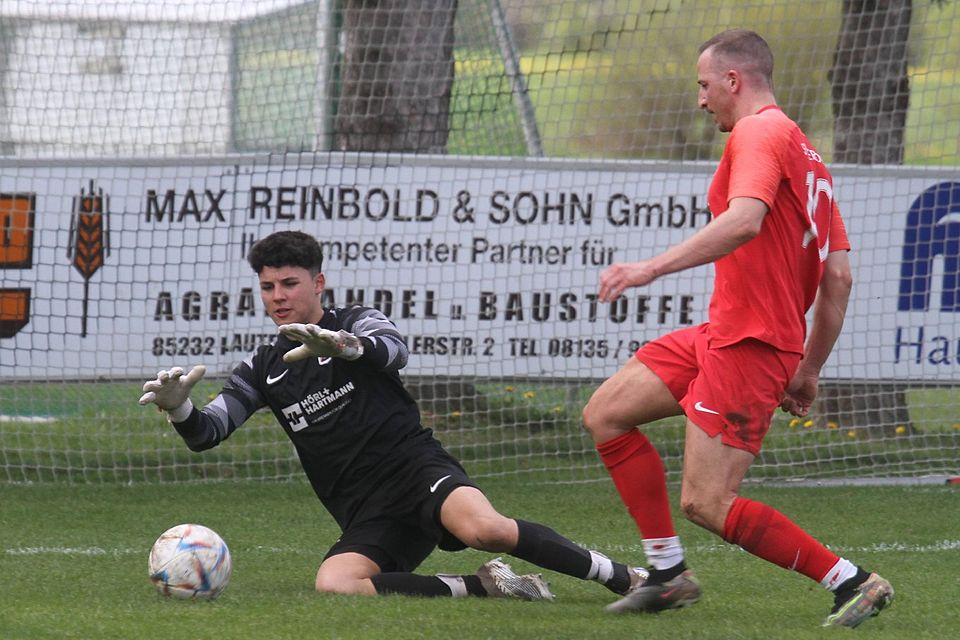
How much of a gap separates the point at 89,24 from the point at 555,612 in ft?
20.9

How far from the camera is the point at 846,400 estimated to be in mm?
9914

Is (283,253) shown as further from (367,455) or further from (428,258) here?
(428,258)

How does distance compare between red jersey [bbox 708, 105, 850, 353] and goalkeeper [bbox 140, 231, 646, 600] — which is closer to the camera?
red jersey [bbox 708, 105, 850, 353]

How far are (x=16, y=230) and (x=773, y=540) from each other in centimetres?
609

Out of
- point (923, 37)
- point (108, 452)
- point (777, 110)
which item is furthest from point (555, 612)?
point (923, 37)

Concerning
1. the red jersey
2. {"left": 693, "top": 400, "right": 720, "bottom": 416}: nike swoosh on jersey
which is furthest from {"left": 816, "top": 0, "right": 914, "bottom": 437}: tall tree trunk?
{"left": 693, "top": 400, "right": 720, "bottom": 416}: nike swoosh on jersey

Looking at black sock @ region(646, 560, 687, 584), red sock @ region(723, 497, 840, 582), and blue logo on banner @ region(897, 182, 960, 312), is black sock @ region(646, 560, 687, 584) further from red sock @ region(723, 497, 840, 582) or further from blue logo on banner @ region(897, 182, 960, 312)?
blue logo on banner @ region(897, 182, 960, 312)

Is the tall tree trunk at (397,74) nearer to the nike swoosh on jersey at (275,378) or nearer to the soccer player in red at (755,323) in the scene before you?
the nike swoosh on jersey at (275,378)

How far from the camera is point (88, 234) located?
902 centimetres

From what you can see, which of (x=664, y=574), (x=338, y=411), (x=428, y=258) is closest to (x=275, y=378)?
(x=338, y=411)

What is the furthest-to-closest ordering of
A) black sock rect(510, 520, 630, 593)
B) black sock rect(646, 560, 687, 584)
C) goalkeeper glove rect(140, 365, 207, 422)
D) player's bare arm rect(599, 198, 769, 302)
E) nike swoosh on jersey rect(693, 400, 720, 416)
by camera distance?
1. black sock rect(510, 520, 630, 593)
2. goalkeeper glove rect(140, 365, 207, 422)
3. black sock rect(646, 560, 687, 584)
4. nike swoosh on jersey rect(693, 400, 720, 416)
5. player's bare arm rect(599, 198, 769, 302)

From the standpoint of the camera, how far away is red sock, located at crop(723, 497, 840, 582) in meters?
4.46

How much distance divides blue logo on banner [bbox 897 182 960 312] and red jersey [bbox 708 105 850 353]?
5066 millimetres

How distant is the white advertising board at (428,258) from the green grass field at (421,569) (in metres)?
1.02
